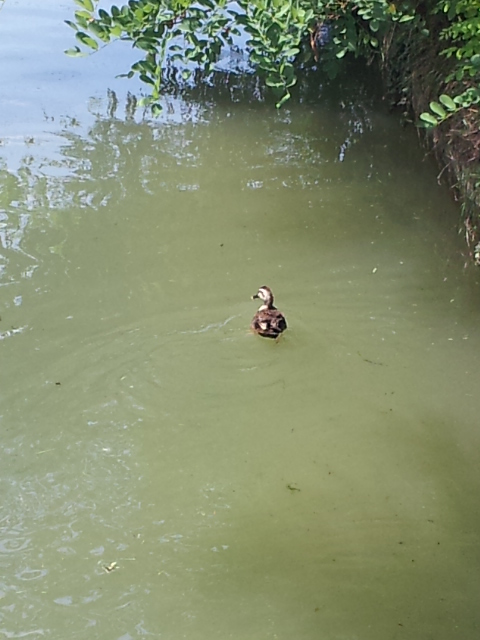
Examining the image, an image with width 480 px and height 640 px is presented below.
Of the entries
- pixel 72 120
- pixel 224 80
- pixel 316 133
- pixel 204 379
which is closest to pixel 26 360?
pixel 204 379

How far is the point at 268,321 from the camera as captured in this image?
3.95 m

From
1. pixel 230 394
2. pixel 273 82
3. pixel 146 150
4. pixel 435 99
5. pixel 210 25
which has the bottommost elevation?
pixel 230 394

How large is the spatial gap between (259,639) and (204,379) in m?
1.50

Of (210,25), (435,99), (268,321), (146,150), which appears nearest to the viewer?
(210,25)

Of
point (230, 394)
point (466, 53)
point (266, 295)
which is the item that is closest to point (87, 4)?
point (266, 295)

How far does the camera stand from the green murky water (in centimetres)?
280

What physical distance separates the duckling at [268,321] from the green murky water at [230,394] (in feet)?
0.28

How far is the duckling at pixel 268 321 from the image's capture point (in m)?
3.96

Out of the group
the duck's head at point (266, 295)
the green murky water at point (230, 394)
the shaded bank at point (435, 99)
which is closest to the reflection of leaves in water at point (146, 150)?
the green murky water at point (230, 394)

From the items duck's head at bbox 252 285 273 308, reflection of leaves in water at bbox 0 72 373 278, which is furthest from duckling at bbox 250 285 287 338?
reflection of leaves in water at bbox 0 72 373 278

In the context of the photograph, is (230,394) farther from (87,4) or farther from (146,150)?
(146,150)

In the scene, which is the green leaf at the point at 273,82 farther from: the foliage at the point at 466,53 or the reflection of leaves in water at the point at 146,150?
the reflection of leaves in water at the point at 146,150

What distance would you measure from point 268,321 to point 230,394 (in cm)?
51

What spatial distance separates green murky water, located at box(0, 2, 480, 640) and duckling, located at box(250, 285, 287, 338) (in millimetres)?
86
